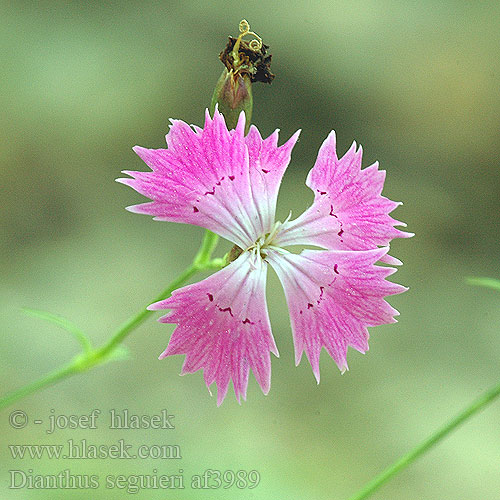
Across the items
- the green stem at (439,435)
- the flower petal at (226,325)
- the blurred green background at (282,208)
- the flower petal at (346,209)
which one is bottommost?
the green stem at (439,435)

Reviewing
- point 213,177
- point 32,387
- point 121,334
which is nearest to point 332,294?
point 213,177

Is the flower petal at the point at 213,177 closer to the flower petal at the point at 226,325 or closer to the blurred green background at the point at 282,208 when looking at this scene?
the flower petal at the point at 226,325

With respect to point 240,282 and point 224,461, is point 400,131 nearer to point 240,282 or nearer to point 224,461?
point 224,461

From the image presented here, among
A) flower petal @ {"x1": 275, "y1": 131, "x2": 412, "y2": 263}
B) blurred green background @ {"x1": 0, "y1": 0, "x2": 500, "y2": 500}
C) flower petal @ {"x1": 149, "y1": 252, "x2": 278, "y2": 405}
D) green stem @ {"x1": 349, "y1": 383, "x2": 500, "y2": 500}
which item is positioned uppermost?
blurred green background @ {"x1": 0, "y1": 0, "x2": 500, "y2": 500}

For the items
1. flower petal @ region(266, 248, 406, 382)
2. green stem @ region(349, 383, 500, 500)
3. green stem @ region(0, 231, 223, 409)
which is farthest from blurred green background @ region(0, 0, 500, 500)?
flower petal @ region(266, 248, 406, 382)

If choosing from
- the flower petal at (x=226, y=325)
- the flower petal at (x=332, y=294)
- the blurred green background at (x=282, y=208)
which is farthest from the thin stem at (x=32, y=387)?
Result: the blurred green background at (x=282, y=208)

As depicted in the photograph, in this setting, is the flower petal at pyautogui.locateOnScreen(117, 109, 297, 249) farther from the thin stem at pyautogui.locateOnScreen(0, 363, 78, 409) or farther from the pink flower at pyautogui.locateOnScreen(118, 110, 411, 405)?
the thin stem at pyautogui.locateOnScreen(0, 363, 78, 409)
